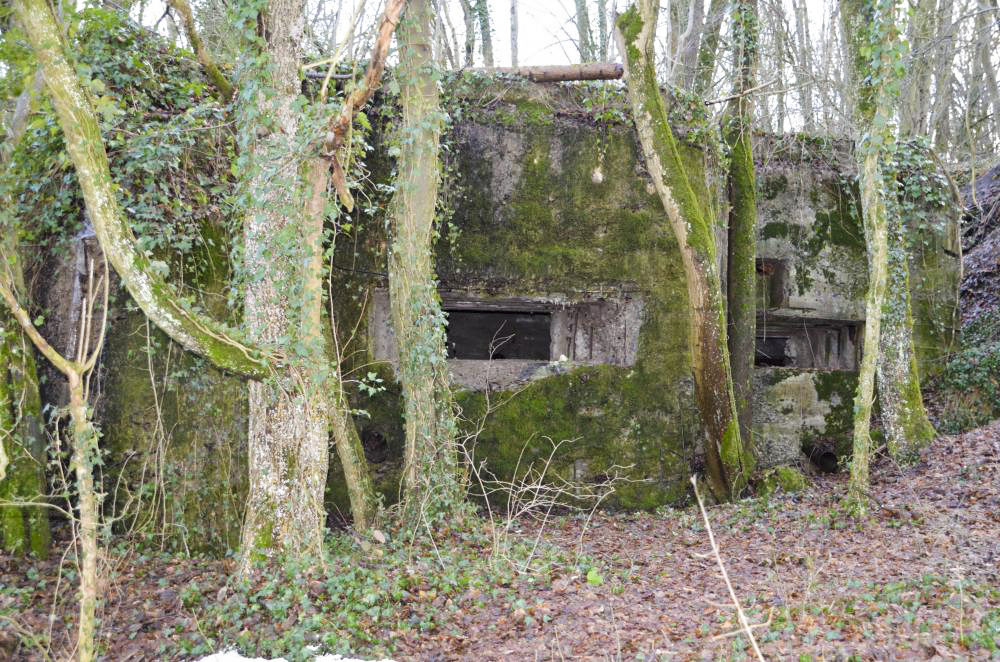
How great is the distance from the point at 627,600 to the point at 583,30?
1307 centimetres

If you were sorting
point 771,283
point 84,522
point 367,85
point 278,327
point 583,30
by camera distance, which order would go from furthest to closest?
point 583,30 → point 771,283 → point 278,327 → point 367,85 → point 84,522

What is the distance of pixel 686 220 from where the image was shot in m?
6.99

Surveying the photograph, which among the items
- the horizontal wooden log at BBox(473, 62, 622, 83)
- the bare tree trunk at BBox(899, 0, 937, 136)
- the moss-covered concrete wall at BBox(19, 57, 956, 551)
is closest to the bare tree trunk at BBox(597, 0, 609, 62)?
the bare tree trunk at BBox(899, 0, 937, 136)

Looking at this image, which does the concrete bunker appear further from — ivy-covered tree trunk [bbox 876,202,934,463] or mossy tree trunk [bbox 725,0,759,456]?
ivy-covered tree trunk [bbox 876,202,934,463]

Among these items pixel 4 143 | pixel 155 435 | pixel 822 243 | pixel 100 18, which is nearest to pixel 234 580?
pixel 155 435

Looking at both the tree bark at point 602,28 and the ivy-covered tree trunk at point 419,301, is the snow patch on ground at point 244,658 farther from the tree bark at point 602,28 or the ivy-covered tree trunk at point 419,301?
the tree bark at point 602,28

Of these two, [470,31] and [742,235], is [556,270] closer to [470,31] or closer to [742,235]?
[742,235]

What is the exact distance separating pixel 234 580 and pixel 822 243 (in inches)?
302

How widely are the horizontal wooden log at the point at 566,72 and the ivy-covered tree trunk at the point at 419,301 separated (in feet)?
4.70

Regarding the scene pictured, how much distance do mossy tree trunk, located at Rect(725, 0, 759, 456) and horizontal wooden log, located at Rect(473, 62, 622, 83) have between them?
5.73 feet

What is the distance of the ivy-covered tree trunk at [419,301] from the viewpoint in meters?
6.07

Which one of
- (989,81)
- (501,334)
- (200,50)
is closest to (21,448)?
(200,50)

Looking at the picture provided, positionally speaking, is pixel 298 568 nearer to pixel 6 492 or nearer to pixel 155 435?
pixel 155 435

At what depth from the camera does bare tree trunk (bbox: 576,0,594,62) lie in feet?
49.0
